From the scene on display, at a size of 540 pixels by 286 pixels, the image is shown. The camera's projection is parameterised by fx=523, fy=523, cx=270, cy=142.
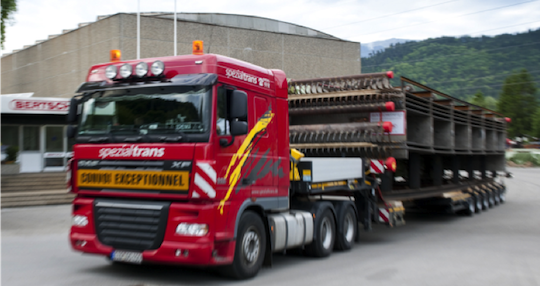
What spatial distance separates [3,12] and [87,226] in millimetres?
21445

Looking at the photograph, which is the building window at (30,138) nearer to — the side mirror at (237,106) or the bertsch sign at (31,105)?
the bertsch sign at (31,105)

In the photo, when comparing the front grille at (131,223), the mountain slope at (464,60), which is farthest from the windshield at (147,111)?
the mountain slope at (464,60)

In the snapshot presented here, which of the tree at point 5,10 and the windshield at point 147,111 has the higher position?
the tree at point 5,10

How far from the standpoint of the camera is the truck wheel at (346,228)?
927 cm

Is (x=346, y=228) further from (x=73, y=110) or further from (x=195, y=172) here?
(x=73, y=110)

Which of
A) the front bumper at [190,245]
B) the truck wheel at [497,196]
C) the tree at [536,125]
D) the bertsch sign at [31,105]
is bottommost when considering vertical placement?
the truck wheel at [497,196]

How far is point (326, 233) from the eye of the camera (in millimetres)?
8977

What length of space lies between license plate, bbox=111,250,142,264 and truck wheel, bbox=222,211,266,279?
1.11 metres

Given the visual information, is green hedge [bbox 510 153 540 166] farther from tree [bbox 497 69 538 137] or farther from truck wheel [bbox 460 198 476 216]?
tree [bbox 497 69 538 137]

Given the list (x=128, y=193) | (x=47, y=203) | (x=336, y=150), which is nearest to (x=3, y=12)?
(x=47, y=203)

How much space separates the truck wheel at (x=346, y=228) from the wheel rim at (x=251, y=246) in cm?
251

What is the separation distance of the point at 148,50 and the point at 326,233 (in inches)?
880

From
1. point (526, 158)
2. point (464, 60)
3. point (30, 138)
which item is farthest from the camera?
point (464, 60)

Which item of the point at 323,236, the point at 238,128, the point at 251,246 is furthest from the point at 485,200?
the point at 238,128
